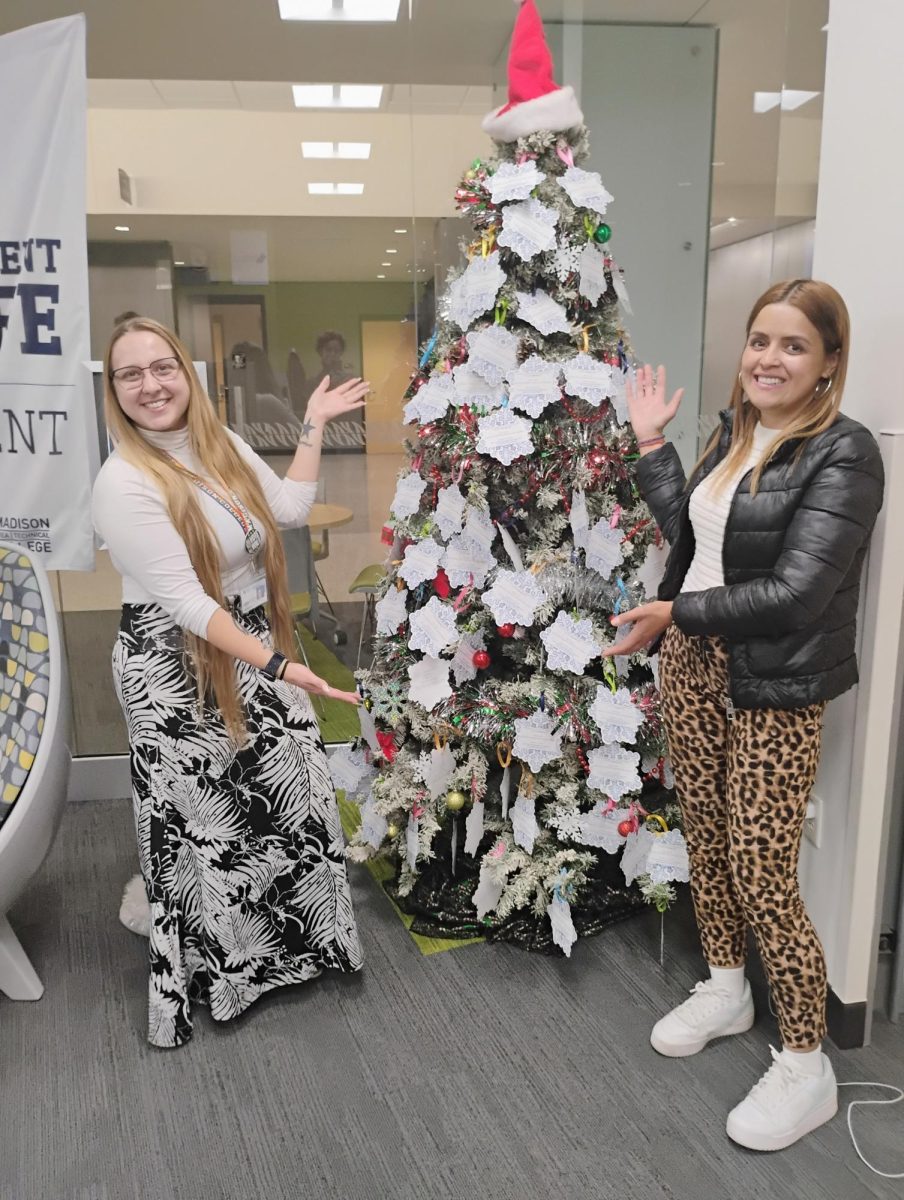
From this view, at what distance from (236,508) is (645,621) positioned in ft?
3.10

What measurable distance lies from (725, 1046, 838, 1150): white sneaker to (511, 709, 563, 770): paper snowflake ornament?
2.69 feet

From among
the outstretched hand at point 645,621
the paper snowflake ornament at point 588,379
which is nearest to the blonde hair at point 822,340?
the outstretched hand at point 645,621

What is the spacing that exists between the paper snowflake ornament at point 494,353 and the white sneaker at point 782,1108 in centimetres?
162

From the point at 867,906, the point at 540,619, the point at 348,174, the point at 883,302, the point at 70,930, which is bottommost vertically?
the point at 70,930

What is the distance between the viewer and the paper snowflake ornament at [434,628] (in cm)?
244

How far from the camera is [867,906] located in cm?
210

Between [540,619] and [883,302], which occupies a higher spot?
[883,302]

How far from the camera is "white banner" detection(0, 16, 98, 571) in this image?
8.61ft

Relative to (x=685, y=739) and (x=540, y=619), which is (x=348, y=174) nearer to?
(x=540, y=619)

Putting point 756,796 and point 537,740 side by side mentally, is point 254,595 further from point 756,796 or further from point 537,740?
point 756,796

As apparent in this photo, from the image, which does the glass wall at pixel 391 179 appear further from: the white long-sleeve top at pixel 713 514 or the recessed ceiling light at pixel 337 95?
the white long-sleeve top at pixel 713 514

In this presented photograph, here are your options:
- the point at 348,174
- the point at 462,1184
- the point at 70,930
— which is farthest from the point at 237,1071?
the point at 348,174

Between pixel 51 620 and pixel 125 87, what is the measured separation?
6.23 feet

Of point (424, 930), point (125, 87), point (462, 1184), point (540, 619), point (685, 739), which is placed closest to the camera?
point (462, 1184)
